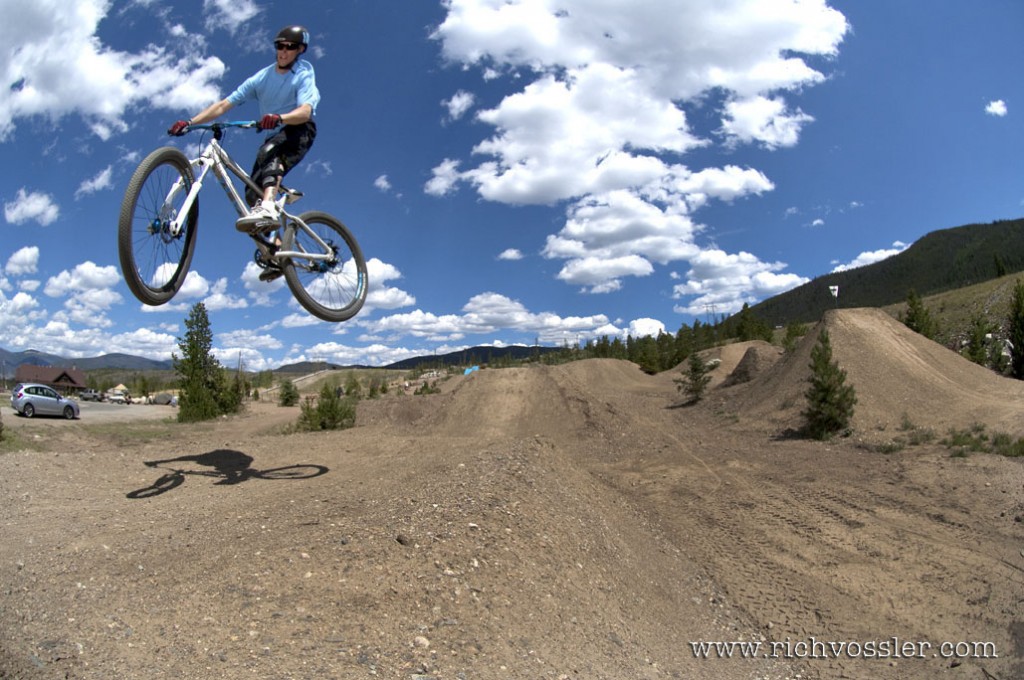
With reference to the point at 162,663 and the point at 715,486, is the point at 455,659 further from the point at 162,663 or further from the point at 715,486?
the point at 715,486

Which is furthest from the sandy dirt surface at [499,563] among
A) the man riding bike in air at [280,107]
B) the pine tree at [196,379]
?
the pine tree at [196,379]

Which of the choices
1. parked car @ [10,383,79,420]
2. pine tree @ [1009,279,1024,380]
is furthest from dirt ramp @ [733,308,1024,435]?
parked car @ [10,383,79,420]

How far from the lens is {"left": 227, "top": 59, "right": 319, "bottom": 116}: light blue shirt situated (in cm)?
696

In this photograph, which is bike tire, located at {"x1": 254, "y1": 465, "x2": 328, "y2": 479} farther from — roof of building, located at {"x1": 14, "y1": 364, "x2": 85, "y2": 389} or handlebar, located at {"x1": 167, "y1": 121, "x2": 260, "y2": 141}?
roof of building, located at {"x1": 14, "y1": 364, "x2": 85, "y2": 389}

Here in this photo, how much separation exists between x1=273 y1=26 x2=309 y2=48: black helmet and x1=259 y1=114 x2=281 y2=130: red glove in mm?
1108

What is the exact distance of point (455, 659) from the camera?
4.93 m

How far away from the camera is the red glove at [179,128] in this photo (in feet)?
21.3

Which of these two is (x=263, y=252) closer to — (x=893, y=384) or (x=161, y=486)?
(x=161, y=486)

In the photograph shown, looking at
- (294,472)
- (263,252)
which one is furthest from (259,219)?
(294,472)

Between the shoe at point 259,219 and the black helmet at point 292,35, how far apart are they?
2.05m

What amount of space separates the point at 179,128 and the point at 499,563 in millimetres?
6315

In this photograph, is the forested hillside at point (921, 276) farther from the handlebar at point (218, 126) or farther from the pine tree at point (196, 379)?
the handlebar at point (218, 126)

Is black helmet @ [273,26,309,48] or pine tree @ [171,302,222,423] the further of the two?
pine tree @ [171,302,222,423]

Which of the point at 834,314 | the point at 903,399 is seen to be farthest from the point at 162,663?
the point at 834,314
